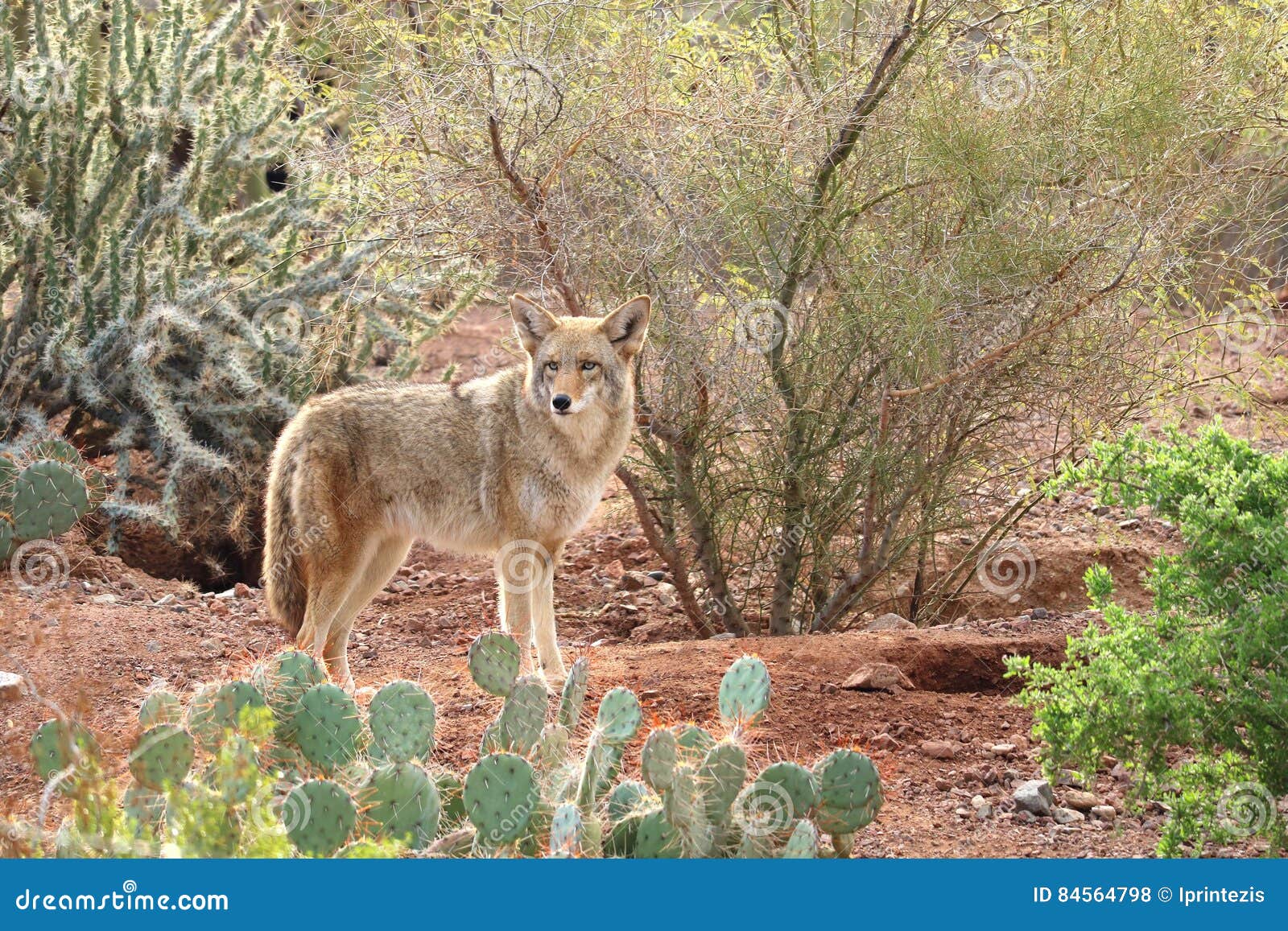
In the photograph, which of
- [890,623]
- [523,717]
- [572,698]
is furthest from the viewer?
[890,623]

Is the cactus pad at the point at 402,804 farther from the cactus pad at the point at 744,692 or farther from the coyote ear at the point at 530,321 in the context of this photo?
the coyote ear at the point at 530,321

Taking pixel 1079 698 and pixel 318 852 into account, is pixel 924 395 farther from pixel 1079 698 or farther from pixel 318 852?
pixel 318 852

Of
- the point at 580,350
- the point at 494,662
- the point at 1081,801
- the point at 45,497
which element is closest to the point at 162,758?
the point at 494,662

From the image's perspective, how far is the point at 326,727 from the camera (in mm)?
4191

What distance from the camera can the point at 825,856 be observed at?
155 inches

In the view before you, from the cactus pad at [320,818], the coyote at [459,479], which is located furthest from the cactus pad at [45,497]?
the cactus pad at [320,818]

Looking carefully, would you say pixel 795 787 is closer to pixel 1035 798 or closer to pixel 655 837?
pixel 655 837

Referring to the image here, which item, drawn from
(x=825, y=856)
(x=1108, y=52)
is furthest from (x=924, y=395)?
(x=825, y=856)

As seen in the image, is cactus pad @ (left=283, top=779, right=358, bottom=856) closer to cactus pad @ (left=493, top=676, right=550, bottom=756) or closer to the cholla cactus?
cactus pad @ (left=493, top=676, right=550, bottom=756)

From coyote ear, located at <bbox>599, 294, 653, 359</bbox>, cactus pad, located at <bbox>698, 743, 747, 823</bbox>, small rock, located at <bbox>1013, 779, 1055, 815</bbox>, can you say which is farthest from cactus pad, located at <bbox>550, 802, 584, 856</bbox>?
coyote ear, located at <bbox>599, 294, 653, 359</bbox>

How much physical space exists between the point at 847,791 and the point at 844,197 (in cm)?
341

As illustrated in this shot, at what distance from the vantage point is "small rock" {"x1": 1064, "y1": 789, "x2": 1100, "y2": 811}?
4734 millimetres

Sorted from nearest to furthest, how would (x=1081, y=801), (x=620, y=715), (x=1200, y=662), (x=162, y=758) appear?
(x=162, y=758) < (x=620, y=715) < (x=1200, y=662) < (x=1081, y=801)

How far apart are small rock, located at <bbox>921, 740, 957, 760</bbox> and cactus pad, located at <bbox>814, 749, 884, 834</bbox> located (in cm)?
134
